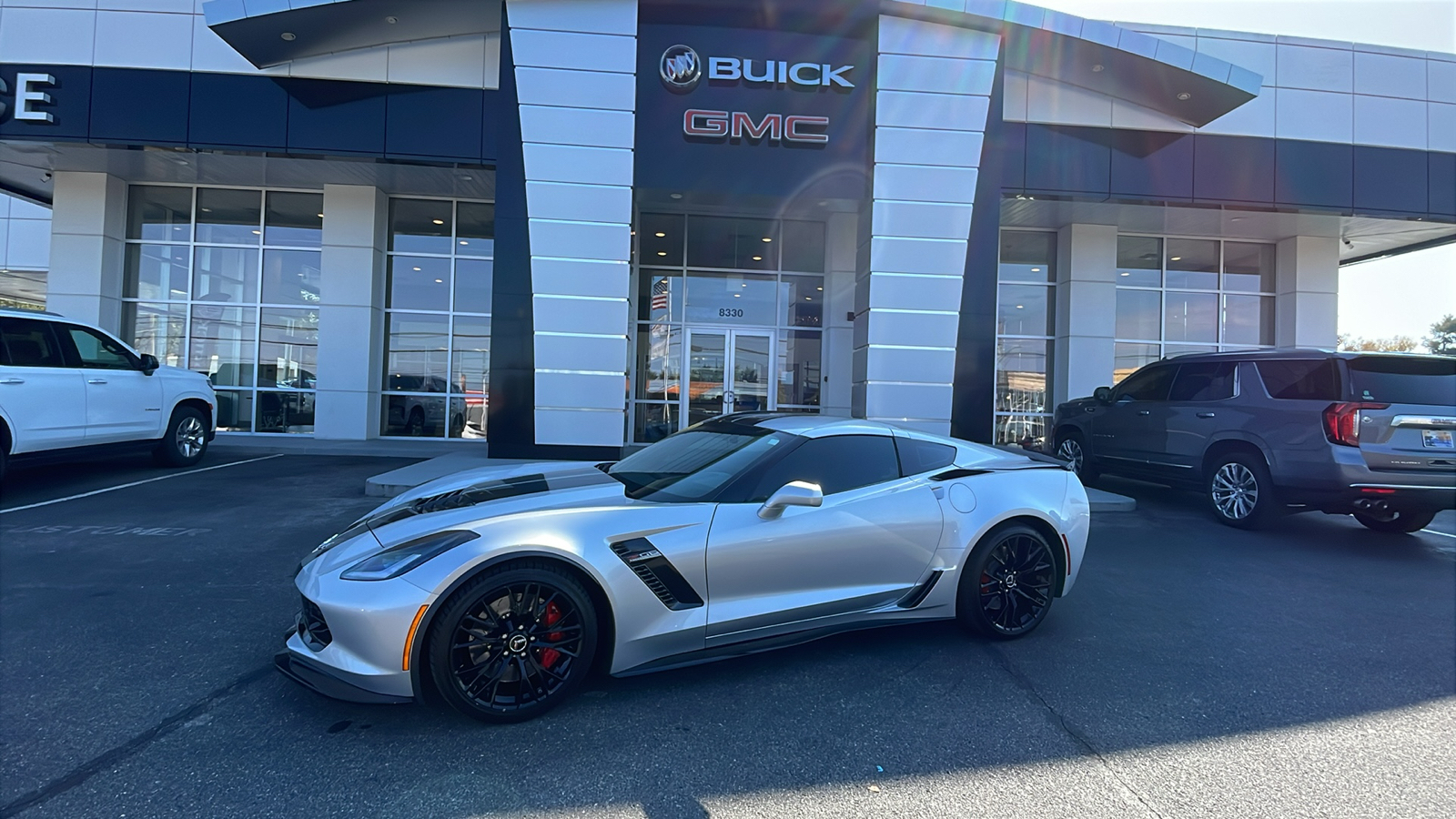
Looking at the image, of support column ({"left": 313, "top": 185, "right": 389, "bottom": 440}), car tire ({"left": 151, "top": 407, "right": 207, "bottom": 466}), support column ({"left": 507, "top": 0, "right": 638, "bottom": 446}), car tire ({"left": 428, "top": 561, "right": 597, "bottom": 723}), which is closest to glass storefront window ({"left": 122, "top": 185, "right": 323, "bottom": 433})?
support column ({"left": 313, "top": 185, "right": 389, "bottom": 440})

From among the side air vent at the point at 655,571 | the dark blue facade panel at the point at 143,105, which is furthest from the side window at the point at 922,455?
the dark blue facade panel at the point at 143,105

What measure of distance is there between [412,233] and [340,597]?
13835 millimetres

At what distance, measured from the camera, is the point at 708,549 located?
10.6 ft

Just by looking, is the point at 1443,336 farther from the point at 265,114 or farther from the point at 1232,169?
the point at 265,114

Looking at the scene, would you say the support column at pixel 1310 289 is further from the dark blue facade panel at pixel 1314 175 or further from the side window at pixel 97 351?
the side window at pixel 97 351

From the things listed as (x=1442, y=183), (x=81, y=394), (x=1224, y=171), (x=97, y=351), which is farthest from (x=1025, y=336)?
(x=81, y=394)

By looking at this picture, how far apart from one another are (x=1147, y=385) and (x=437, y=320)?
42.6 feet

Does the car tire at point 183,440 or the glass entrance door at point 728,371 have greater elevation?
the glass entrance door at point 728,371

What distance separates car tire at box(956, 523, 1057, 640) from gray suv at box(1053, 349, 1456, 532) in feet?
14.8

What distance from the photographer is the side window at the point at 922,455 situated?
4.12 metres

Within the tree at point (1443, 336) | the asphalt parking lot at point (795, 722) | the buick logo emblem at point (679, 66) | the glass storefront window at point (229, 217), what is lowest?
the asphalt parking lot at point (795, 722)

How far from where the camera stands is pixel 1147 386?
30.3ft

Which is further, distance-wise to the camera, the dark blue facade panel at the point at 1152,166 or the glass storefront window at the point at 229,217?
the glass storefront window at the point at 229,217

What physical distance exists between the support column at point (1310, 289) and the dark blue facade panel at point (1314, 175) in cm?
307
